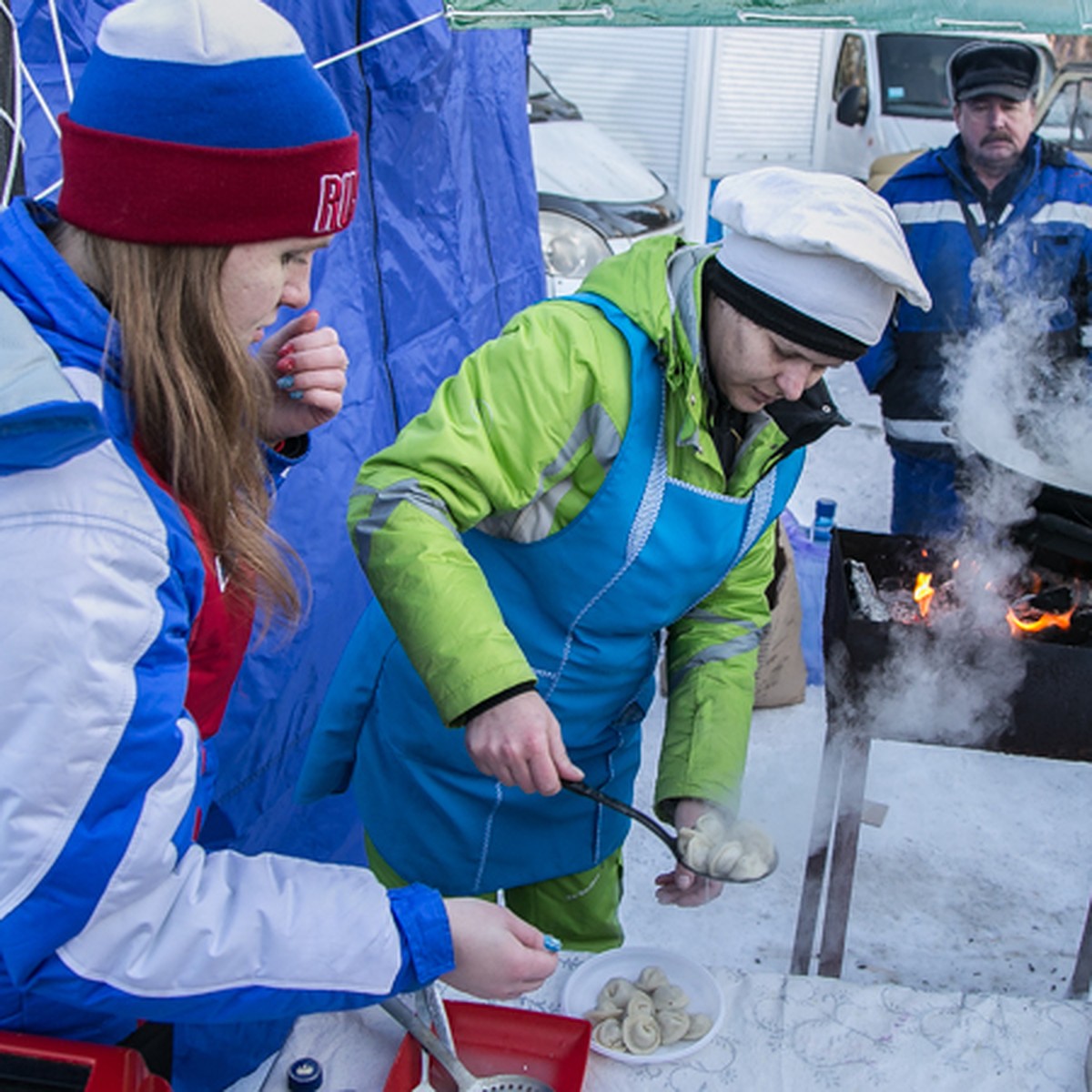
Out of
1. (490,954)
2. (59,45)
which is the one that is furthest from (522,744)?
(59,45)

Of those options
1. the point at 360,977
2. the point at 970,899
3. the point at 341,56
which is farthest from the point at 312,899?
the point at 970,899

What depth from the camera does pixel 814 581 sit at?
15.8 feet

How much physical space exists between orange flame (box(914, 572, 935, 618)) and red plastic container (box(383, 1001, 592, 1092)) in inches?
58.9

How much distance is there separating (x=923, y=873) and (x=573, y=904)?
1.69m

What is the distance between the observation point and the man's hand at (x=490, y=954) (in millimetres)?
1269

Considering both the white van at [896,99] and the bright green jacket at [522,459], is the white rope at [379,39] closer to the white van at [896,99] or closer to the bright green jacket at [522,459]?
the bright green jacket at [522,459]

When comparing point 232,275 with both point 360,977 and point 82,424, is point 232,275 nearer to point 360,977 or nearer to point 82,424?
point 82,424

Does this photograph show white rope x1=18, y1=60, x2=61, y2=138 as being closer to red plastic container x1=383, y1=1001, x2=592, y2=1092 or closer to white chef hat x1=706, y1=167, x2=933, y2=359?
white chef hat x1=706, y1=167, x2=933, y2=359

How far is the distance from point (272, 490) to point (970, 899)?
276 centimetres

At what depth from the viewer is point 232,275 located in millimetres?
1145

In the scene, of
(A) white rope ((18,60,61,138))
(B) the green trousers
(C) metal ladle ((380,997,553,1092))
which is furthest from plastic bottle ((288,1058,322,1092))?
(A) white rope ((18,60,61,138))

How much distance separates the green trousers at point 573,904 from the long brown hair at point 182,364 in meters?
1.34

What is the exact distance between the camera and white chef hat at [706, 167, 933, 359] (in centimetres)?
170

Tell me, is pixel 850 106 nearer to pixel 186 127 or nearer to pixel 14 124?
pixel 14 124
